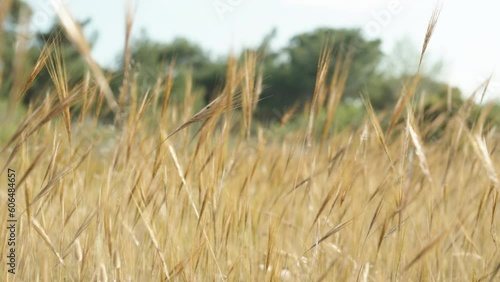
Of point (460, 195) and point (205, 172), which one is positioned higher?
point (205, 172)

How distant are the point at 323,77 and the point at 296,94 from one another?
2045 cm

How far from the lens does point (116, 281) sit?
1.23 metres

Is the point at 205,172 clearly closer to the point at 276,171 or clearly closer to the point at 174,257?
the point at 174,257

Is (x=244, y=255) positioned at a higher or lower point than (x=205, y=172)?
lower

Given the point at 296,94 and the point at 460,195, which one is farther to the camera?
the point at 296,94

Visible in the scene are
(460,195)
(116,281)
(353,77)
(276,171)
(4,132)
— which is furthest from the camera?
(353,77)

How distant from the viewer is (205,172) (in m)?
1.30

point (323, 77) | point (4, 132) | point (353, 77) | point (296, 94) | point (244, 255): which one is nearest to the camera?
point (323, 77)

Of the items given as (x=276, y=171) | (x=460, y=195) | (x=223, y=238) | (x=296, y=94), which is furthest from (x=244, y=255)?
(x=296, y=94)

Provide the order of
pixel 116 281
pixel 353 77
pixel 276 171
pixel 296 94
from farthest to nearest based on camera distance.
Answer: pixel 296 94 → pixel 353 77 → pixel 276 171 → pixel 116 281

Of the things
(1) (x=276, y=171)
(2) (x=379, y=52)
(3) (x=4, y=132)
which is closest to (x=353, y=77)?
(2) (x=379, y=52)

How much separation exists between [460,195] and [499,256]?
0.38 m

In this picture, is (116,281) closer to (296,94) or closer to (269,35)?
(269,35)

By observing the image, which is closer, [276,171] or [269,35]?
[269,35]
